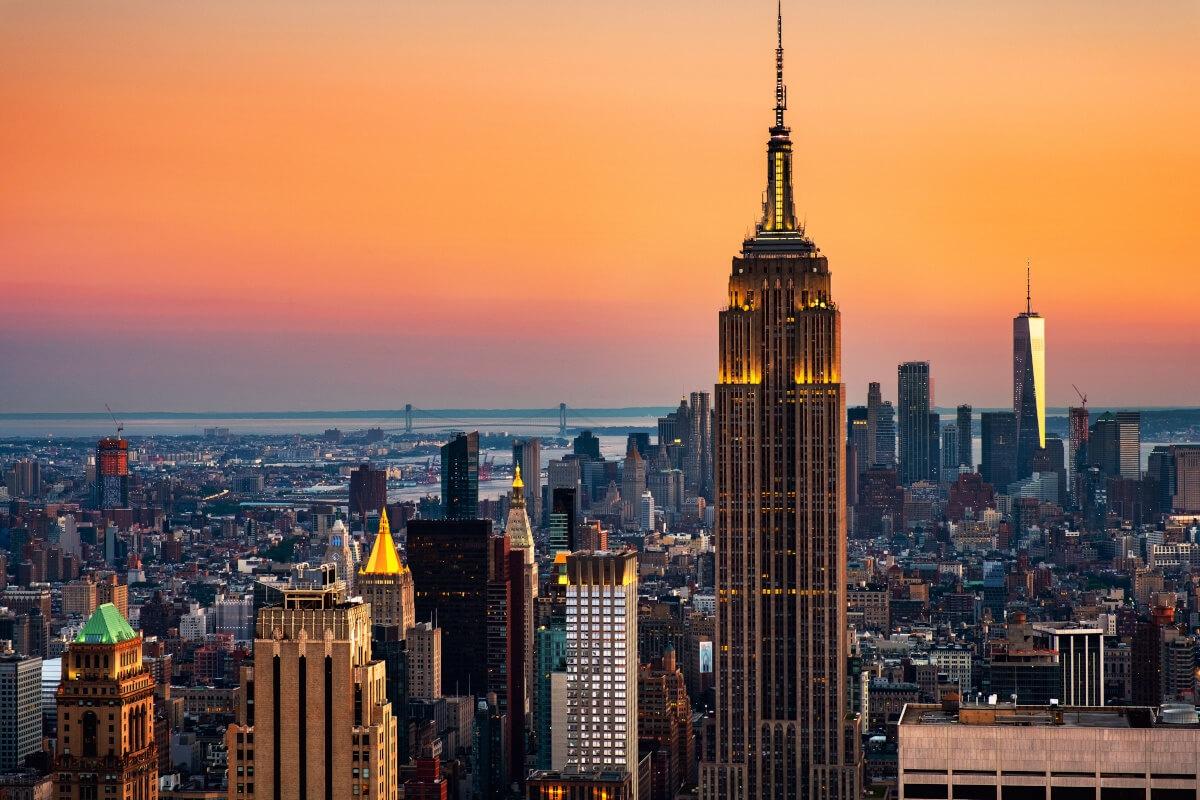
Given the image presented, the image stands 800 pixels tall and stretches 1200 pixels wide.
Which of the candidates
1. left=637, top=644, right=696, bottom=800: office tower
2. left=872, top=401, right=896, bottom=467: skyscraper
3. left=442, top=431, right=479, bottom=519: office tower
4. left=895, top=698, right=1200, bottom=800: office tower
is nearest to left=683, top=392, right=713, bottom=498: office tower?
left=637, top=644, right=696, bottom=800: office tower

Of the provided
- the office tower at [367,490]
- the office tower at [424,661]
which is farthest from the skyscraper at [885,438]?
the office tower at [424,661]

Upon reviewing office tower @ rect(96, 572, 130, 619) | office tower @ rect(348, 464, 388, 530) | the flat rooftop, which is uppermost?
office tower @ rect(348, 464, 388, 530)

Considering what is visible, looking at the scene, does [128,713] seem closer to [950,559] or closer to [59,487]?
[59,487]

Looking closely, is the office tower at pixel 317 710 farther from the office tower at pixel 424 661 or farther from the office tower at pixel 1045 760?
the office tower at pixel 424 661

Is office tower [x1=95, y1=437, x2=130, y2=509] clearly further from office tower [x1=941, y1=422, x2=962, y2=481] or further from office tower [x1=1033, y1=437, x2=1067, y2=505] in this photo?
office tower [x1=1033, y1=437, x2=1067, y2=505]

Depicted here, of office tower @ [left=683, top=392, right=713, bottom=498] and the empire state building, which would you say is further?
office tower @ [left=683, top=392, right=713, bottom=498]

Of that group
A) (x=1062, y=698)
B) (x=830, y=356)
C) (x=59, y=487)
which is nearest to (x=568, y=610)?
(x=830, y=356)

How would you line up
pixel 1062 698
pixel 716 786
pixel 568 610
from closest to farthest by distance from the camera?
1. pixel 716 786
2. pixel 568 610
3. pixel 1062 698
